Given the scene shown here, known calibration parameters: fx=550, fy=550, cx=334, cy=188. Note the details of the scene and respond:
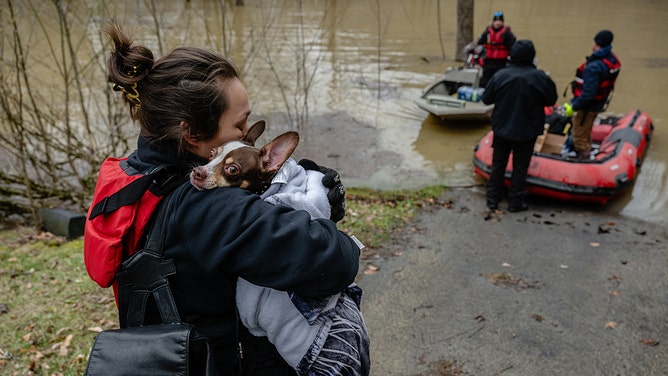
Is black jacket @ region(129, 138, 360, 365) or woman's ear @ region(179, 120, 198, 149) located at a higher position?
woman's ear @ region(179, 120, 198, 149)

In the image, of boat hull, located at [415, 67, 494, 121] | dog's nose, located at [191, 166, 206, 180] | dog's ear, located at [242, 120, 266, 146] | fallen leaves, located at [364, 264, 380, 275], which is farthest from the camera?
boat hull, located at [415, 67, 494, 121]

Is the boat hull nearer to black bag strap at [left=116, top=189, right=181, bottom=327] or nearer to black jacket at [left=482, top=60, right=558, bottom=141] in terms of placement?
black jacket at [left=482, top=60, right=558, bottom=141]

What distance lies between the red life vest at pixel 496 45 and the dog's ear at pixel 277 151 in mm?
11136

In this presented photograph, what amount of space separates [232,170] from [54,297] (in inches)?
175

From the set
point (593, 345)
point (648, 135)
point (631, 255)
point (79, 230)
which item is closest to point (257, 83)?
point (79, 230)

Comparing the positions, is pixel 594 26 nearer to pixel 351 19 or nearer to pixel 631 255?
pixel 351 19

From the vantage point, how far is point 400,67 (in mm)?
16875

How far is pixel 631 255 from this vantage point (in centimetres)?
626

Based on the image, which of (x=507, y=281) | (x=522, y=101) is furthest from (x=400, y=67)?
(x=507, y=281)

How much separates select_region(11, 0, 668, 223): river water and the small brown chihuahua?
2849 millimetres

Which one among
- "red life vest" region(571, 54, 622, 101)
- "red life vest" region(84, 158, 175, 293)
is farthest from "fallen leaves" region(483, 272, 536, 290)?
"red life vest" region(84, 158, 175, 293)

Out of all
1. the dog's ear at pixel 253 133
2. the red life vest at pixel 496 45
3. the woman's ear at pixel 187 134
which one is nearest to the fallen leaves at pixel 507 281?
the dog's ear at pixel 253 133

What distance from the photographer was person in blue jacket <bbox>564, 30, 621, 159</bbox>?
8.48 m

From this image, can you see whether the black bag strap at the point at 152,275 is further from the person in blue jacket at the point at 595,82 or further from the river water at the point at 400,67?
the person in blue jacket at the point at 595,82
